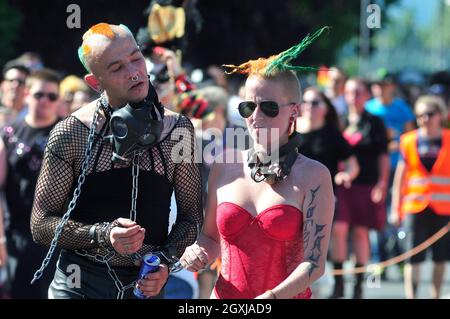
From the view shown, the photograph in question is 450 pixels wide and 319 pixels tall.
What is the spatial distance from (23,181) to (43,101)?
0.66 metres

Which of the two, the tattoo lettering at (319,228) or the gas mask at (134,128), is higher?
the gas mask at (134,128)

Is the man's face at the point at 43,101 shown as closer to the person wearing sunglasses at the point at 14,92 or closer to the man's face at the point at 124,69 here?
the person wearing sunglasses at the point at 14,92

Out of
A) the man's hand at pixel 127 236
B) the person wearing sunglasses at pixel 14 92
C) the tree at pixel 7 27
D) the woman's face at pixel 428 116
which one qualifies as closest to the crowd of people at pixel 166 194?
the man's hand at pixel 127 236

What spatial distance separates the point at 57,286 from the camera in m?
5.09

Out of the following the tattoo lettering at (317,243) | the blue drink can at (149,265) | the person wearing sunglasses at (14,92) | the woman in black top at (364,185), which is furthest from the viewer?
the woman in black top at (364,185)

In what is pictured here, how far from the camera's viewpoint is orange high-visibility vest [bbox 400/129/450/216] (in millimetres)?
11023

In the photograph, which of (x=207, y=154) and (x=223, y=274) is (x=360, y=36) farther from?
(x=223, y=274)

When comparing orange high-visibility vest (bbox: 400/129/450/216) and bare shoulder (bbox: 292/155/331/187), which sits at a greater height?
bare shoulder (bbox: 292/155/331/187)

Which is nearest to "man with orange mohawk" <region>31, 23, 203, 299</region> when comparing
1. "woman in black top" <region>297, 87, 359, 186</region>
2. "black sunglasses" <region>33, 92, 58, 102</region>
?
"black sunglasses" <region>33, 92, 58, 102</region>

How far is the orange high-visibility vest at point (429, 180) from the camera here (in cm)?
1102

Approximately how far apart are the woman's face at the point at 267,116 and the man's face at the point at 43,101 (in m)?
3.50

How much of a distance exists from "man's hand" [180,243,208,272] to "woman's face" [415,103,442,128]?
6.38 m

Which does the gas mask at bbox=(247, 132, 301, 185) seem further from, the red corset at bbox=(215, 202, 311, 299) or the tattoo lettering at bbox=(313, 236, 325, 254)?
the tattoo lettering at bbox=(313, 236, 325, 254)

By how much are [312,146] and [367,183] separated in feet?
5.64
